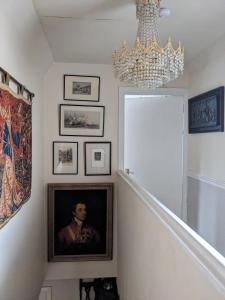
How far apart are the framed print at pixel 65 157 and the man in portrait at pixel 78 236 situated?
443mm

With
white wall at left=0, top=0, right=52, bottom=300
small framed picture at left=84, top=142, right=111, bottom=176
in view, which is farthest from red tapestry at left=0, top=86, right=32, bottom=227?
small framed picture at left=84, top=142, right=111, bottom=176

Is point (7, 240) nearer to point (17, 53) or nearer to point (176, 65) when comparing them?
point (17, 53)

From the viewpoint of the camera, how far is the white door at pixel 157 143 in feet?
11.7

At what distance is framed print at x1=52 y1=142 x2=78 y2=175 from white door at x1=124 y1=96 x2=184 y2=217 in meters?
0.67

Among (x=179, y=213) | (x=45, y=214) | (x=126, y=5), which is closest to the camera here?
(x=126, y=5)

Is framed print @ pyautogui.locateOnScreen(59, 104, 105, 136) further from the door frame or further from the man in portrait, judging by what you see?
the man in portrait

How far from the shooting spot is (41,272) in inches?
124

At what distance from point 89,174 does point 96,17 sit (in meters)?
1.88

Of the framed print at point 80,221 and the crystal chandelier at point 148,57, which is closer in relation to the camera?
the crystal chandelier at point 148,57

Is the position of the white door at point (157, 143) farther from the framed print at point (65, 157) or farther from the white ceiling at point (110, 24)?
the white ceiling at point (110, 24)

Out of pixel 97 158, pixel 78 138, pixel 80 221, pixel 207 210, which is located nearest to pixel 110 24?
pixel 78 138

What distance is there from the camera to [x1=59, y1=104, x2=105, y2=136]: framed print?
3355 mm

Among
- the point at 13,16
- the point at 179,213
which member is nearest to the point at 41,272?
the point at 179,213

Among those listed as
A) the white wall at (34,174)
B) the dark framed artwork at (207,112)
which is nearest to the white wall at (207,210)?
the dark framed artwork at (207,112)
